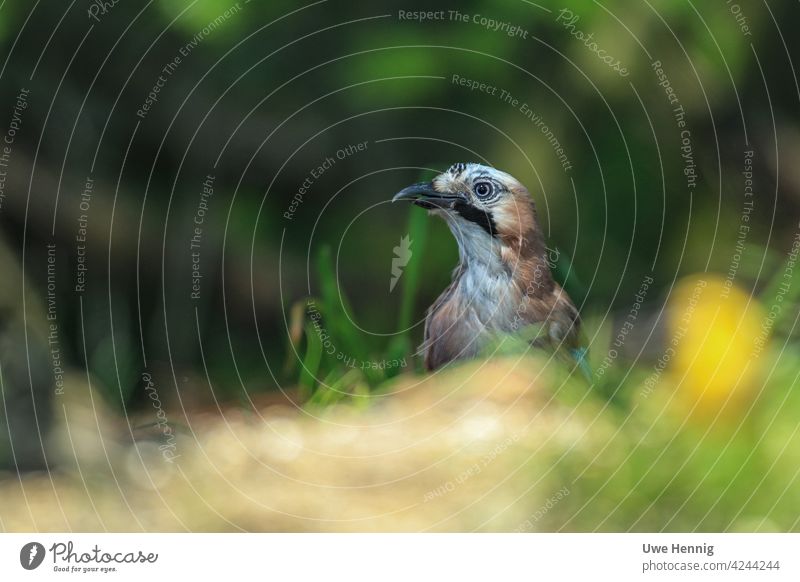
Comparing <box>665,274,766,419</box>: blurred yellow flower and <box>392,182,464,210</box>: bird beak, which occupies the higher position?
<box>392,182,464,210</box>: bird beak

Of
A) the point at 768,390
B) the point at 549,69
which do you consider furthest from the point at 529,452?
the point at 549,69

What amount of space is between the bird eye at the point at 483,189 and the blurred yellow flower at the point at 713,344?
531 millimetres

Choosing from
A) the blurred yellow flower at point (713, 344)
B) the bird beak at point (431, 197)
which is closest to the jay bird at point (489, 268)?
the bird beak at point (431, 197)

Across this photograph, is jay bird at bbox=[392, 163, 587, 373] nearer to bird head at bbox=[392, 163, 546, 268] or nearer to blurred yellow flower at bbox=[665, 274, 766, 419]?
bird head at bbox=[392, 163, 546, 268]

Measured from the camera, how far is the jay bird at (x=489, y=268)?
2506mm

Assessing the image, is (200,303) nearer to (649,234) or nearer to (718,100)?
(649,234)

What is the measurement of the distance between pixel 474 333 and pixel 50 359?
1195mm

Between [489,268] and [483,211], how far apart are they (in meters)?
0.13

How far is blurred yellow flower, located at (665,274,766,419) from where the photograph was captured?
2.16 metres

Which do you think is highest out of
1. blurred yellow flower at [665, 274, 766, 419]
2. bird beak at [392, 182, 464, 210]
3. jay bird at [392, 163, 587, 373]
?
bird beak at [392, 182, 464, 210]

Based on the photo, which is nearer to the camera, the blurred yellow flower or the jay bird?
the blurred yellow flower

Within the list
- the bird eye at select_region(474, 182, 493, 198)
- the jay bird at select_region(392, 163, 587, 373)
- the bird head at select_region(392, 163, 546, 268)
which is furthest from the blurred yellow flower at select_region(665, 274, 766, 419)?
the bird eye at select_region(474, 182, 493, 198)

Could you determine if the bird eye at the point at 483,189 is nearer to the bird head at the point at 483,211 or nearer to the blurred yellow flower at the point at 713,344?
the bird head at the point at 483,211

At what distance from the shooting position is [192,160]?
3.20 meters
